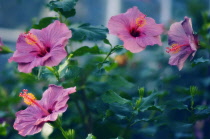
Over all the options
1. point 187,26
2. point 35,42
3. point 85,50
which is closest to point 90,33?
point 85,50

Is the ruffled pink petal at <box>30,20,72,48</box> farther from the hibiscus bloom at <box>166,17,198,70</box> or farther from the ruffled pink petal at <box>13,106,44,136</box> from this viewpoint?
the hibiscus bloom at <box>166,17,198,70</box>

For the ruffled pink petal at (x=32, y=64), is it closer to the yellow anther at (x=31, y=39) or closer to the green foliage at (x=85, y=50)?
the yellow anther at (x=31, y=39)

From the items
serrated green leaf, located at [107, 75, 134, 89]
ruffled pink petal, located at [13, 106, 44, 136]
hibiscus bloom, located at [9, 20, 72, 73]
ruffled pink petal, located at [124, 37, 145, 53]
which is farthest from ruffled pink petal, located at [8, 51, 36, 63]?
serrated green leaf, located at [107, 75, 134, 89]

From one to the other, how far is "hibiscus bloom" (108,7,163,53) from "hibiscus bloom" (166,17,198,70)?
4 centimetres

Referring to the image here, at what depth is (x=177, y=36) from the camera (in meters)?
0.84

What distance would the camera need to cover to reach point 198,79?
1.42 m

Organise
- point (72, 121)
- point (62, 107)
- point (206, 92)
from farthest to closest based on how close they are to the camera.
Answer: point (206, 92), point (72, 121), point (62, 107)

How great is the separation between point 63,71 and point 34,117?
0.51 feet

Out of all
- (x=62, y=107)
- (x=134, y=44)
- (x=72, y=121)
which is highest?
(x=134, y=44)

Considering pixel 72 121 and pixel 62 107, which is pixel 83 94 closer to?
pixel 72 121

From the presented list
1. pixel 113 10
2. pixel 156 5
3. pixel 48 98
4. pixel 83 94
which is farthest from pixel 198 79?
pixel 156 5

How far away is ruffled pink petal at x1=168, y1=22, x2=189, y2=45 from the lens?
32.8 inches

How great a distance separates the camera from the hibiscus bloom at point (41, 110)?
733 millimetres

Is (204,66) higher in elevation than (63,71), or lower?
lower
